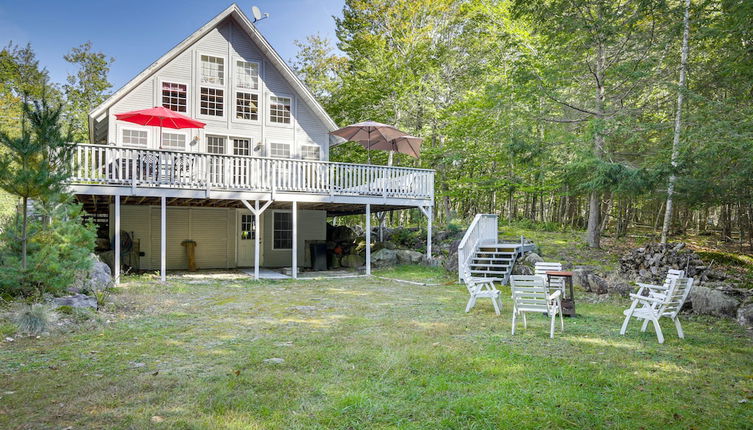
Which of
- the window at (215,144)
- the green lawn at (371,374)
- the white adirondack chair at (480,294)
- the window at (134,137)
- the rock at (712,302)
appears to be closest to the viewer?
the green lawn at (371,374)

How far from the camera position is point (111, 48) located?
31.3 meters

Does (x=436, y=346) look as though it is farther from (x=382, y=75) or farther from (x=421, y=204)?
(x=382, y=75)

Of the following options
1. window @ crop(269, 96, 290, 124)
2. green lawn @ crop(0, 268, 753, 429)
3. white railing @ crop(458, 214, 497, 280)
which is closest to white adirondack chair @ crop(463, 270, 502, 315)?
green lawn @ crop(0, 268, 753, 429)

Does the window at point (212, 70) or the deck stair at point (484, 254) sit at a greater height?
the window at point (212, 70)

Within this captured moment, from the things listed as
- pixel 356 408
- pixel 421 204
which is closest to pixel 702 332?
pixel 356 408

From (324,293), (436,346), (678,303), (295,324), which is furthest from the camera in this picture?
(324,293)

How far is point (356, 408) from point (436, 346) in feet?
6.85

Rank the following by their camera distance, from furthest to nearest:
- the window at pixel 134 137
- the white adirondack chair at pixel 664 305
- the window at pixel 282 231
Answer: the window at pixel 282 231
the window at pixel 134 137
the white adirondack chair at pixel 664 305

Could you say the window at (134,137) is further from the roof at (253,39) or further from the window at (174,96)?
the window at (174,96)

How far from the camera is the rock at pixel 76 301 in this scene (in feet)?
22.9

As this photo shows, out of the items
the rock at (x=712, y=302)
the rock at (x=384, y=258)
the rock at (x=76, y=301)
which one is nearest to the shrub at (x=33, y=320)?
the rock at (x=76, y=301)

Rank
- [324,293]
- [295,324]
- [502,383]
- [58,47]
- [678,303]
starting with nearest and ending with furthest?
[502,383]
[678,303]
[295,324]
[324,293]
[58,47]

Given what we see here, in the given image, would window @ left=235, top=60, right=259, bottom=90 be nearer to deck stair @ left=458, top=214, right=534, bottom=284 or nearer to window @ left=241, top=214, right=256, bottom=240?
window @ left=241, top=214, right=256, bottom=240

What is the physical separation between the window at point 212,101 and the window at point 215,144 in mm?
808
